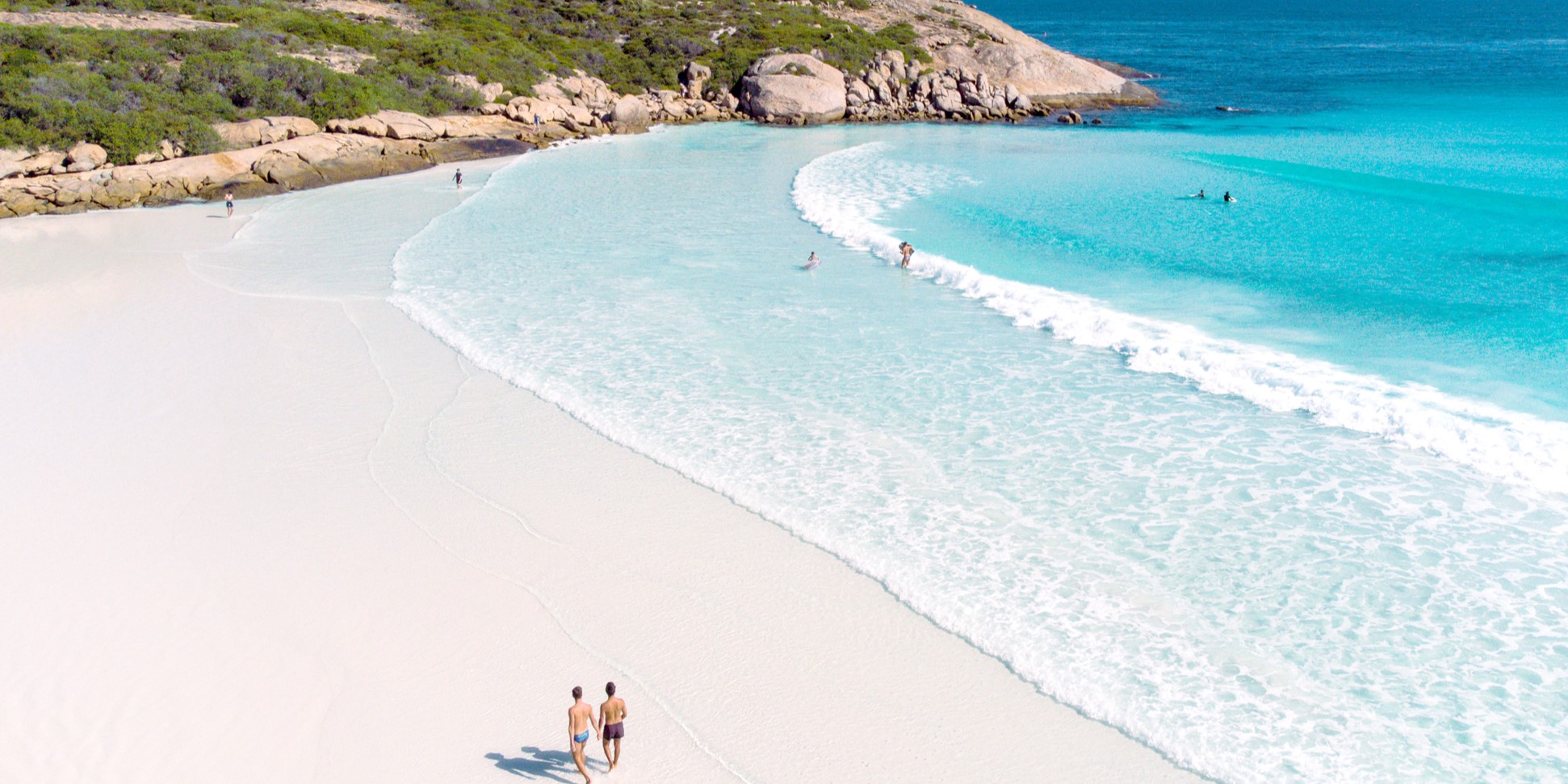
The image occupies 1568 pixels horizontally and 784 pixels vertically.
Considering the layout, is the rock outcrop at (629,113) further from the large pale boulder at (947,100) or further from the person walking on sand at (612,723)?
the person walking on sand at (612,723)

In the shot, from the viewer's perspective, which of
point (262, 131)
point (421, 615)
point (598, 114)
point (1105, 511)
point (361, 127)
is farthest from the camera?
point (598, 114)

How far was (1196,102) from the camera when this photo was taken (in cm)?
6156

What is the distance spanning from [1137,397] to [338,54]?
44.4m

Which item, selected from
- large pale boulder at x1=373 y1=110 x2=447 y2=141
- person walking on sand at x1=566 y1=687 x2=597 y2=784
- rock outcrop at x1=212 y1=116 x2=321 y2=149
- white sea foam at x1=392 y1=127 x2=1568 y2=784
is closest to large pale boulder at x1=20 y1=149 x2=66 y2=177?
rock outcrop at x1=212 y1=116 x2=321 y2=149

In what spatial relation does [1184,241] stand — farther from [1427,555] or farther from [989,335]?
[1427,555]

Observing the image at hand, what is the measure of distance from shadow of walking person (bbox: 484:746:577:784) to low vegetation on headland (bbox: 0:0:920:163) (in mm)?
33595

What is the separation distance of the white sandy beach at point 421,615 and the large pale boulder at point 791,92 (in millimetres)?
40613

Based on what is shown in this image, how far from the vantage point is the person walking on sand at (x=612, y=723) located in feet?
26.6

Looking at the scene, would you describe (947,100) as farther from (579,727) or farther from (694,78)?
(579,727)

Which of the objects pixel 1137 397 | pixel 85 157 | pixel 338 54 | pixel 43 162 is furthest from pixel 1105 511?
pixel 338 54

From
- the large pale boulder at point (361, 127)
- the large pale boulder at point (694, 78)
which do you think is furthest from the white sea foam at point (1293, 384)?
the large pale boulder at point (694, 78)

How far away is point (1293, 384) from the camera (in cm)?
1627

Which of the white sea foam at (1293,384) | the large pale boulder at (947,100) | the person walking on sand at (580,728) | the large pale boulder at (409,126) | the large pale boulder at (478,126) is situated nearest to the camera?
the person walking on sand at (580,728)

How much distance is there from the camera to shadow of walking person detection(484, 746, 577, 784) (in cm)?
825
